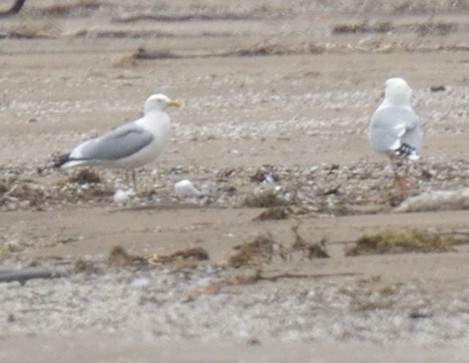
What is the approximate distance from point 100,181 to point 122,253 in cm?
293

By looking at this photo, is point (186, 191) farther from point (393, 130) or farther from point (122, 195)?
point (393, 130)

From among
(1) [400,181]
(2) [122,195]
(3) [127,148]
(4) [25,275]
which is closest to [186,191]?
(2) [122,195]

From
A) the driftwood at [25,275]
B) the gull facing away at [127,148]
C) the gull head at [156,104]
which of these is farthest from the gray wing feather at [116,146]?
the driftwood at [25,275]

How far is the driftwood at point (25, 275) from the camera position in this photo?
809 centimetres

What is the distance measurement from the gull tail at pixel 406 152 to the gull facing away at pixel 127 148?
59.7 inches

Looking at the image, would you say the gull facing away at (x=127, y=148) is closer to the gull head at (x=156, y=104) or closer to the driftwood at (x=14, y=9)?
the gull head at (x=156, y=104)

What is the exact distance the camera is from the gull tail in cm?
1057

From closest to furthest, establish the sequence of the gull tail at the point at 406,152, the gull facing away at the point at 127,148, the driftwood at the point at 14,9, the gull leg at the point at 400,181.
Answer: the gull leg at the point at 400,181 → the gull tail at the point at 406,152 → the gull facing away at the point at 127,148 → the driftwood at the point at 14,9

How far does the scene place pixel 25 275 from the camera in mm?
8125

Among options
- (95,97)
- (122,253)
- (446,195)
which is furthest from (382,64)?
(122,253)

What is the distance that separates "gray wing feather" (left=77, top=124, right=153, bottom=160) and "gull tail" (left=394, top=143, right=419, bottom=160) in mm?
1557

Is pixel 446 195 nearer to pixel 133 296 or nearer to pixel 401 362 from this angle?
pixel 133 296

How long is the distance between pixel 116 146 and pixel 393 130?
5.42 ft

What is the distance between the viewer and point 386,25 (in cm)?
2175
